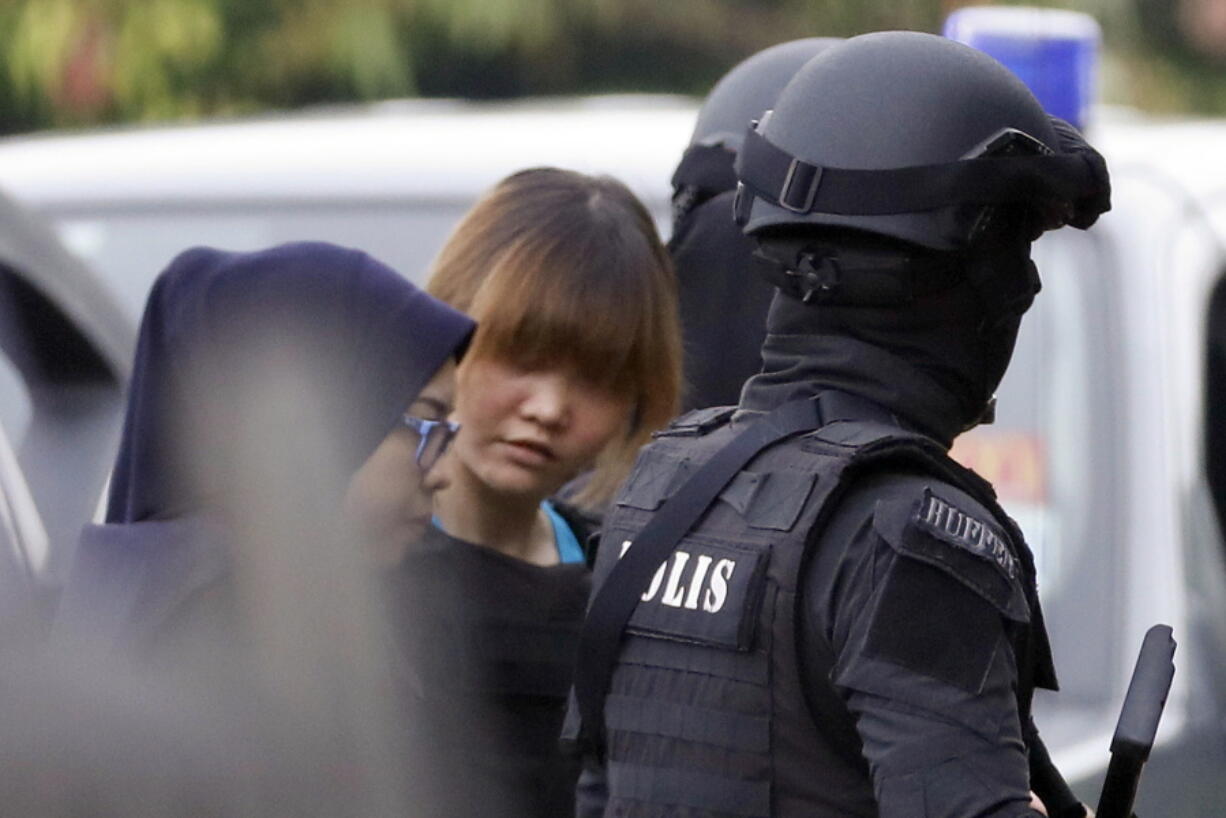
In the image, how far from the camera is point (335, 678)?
5.84 feet

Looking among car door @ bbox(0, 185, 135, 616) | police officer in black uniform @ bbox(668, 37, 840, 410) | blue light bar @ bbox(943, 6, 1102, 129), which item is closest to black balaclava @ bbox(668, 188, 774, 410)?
police officer in black uniform @ bbox(668, 37, 840, 410)

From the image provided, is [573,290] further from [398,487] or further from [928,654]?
[928,654]

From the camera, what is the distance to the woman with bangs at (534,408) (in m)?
Answer: 2.62

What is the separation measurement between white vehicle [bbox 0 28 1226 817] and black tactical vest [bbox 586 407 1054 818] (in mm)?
894

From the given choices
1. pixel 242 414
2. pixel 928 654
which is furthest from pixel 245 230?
pixel 928 654

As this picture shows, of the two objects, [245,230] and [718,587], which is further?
[245,230]

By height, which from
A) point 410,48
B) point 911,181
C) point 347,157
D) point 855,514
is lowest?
point 410,48

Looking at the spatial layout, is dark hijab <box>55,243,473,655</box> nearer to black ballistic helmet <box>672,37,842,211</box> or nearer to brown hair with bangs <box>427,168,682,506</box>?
brown hair with bangs <box>427,168,682,506</box>

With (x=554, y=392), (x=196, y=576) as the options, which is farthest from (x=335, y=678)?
(x=554, y=392)

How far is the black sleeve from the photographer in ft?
5.78

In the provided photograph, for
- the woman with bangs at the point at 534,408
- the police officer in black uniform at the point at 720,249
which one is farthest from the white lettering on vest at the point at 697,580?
the police officer in black uniform at the point at 720,249

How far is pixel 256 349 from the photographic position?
7.26 ft

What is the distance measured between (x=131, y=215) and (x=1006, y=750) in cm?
279

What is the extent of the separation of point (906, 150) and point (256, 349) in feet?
2.20
